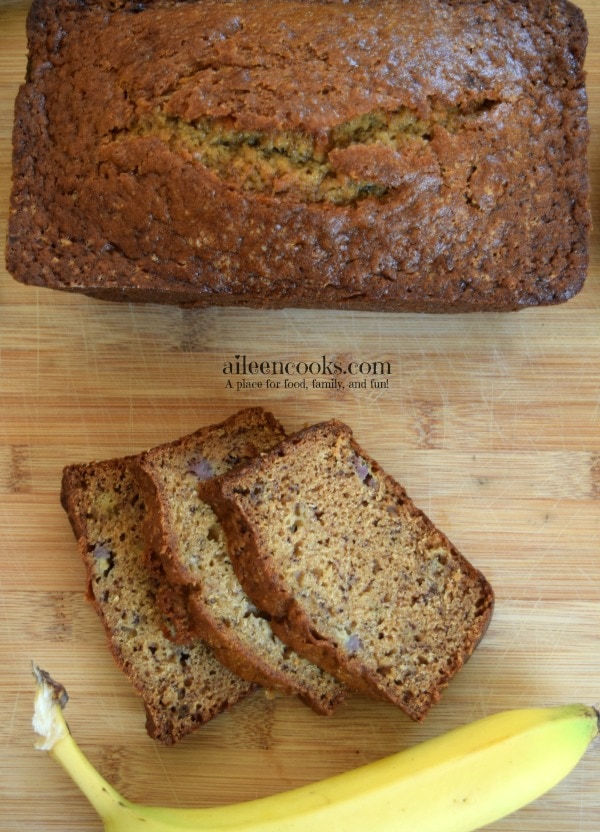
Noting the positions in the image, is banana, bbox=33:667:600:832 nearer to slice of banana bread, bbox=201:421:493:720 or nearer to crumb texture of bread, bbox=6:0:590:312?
slice of banana bread, bbox=201:421:493:720

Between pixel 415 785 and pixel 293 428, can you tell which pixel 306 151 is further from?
pixel 415 785

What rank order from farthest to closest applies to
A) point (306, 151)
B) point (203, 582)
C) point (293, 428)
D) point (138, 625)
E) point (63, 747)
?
point (293, 428)
point (138, 625)
point (203, 582)
point (306, 151)
point (63, 747)

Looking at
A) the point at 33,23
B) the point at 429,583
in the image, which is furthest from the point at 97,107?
the point at 429,583

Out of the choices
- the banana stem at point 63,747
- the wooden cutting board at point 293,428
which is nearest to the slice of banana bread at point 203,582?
the wooden cutting board at point 293,428

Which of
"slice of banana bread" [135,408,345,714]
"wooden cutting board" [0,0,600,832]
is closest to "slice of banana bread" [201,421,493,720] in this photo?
"slice of banana bread" [135,408,345,714]

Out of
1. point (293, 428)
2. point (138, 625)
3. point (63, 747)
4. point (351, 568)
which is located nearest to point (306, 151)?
point (293, 428)

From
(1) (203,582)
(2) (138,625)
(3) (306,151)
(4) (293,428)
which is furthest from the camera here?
(4) (293,428)
